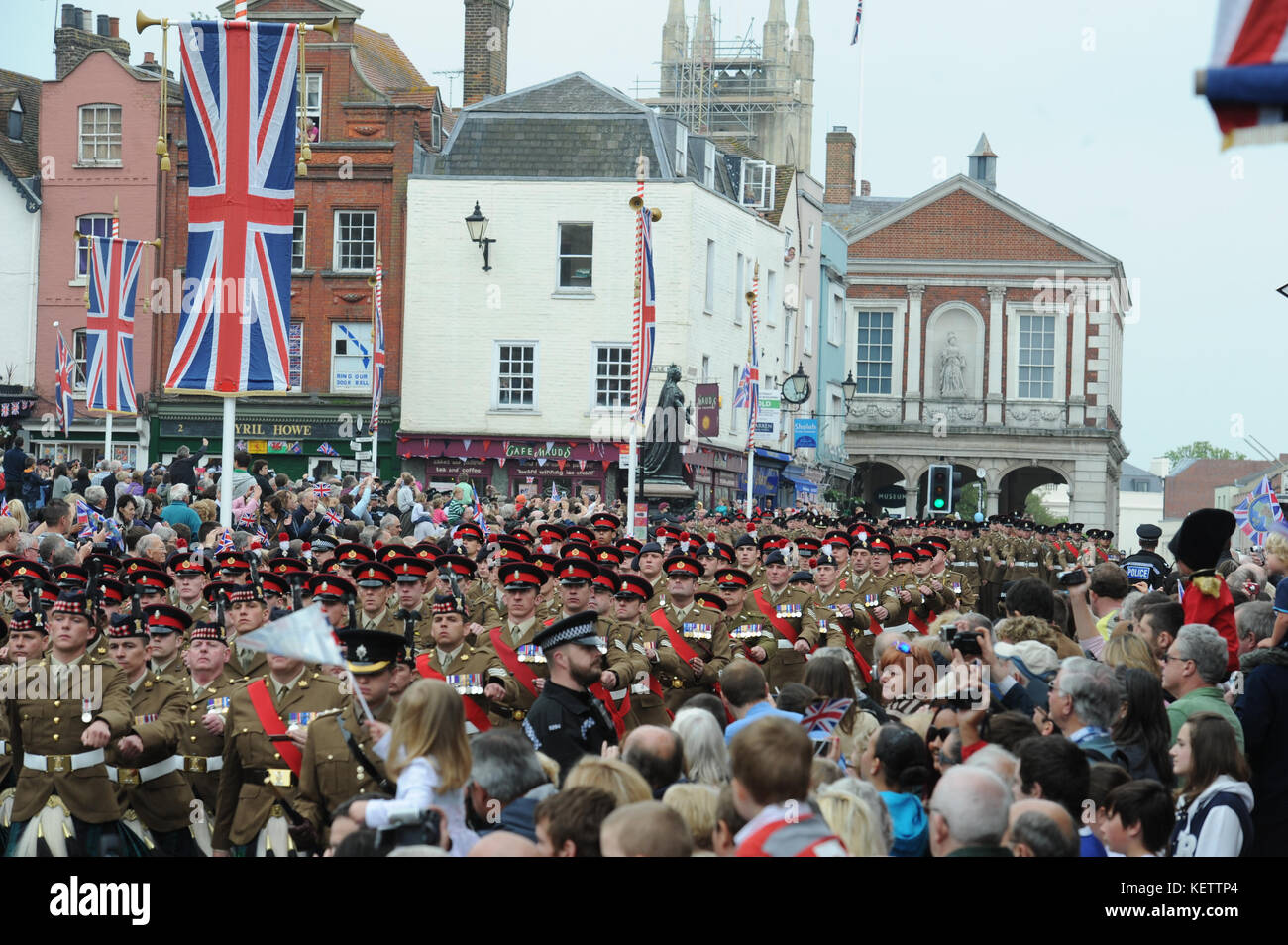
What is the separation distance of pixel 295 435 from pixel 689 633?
90.7ft

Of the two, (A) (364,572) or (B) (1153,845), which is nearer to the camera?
(B) (1153,845)

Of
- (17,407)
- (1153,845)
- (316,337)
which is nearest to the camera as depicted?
(1153,845)

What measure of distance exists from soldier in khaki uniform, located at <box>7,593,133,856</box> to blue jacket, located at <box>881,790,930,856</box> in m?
4.10

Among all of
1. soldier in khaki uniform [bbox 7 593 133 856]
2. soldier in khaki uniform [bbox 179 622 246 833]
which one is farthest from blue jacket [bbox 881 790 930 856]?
soldier in khaki uniform [bbox 7 593 133 856]

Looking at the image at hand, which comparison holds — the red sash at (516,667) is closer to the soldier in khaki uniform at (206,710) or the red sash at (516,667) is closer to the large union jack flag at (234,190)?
the soldier in khaki uniform at (206,710)

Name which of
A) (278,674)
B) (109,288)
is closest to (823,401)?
(109,288)

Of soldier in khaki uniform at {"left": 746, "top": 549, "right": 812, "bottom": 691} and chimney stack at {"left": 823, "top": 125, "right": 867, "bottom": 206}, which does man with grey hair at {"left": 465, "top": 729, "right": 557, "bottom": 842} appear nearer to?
soldier in khaki uniform at {"left": 746, "top": 549, "right": 812, "bottom": 691}

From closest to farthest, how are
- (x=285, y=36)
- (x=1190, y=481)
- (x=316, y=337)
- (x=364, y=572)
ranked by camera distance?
(x=364, y=572), (x=285, y=36), (x=316, y=337), (x=1190, y=481)

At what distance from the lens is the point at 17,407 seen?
36.9 metres

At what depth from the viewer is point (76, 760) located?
28.5ft

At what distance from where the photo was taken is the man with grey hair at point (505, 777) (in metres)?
6.16

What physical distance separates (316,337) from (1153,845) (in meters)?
34.9

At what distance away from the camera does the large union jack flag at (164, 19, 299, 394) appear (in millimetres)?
13281
